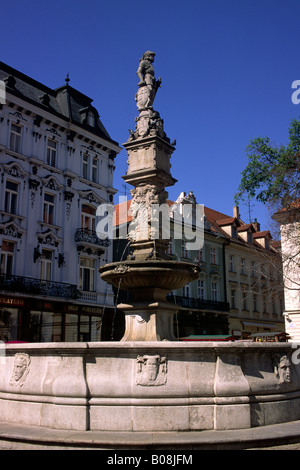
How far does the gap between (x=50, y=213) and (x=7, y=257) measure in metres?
4.27

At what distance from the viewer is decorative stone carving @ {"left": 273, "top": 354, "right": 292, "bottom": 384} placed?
23.5 feet

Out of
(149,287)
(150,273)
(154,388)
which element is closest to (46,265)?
(149,287)

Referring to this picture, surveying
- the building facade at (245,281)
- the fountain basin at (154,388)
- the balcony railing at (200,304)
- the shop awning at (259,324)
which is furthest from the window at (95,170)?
the fountain basin at (154,388)

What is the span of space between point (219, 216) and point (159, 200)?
4322 centimetres

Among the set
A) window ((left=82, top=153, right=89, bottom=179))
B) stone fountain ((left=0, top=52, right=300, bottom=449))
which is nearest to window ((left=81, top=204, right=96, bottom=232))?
window ((left=82, top=153, right=89, bottom=179))

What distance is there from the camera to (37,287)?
2555cm

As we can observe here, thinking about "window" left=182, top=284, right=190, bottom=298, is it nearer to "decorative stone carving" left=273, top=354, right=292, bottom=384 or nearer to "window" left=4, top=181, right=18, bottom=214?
"window" left=4, top=181, right=18, bottom=214

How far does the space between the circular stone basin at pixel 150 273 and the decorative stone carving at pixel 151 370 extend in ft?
8.25

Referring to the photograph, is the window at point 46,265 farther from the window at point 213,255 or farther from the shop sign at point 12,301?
the window at point 213,255

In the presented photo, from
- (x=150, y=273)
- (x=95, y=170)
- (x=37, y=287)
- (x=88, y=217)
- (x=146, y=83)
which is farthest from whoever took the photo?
(x=95, y=170)

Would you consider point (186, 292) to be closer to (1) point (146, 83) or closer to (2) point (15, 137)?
(2) point (15, 137)

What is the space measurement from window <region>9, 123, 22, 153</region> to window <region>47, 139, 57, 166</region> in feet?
7.41
